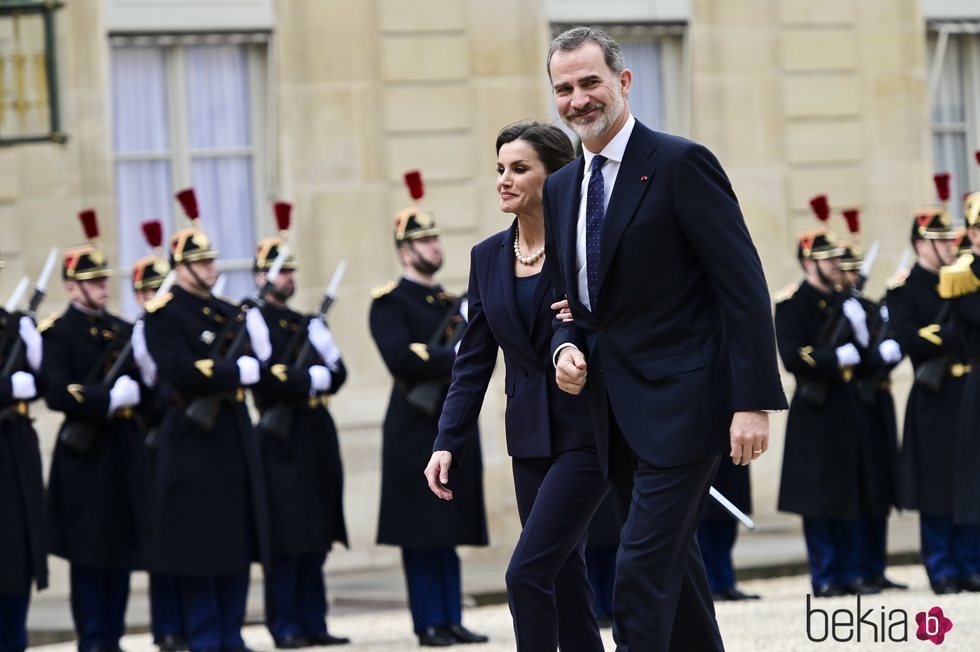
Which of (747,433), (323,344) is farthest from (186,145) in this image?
(747,433)

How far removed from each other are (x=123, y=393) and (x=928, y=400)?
4470mm

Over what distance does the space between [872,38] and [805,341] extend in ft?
15.3

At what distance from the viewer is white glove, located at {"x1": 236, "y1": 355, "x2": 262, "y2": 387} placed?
29.8 ft

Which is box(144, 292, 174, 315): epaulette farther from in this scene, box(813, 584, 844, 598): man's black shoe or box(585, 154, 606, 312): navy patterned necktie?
box(585, 154, 606, 312): navy patterned necktie

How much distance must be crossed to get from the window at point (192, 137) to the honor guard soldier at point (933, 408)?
4.86m

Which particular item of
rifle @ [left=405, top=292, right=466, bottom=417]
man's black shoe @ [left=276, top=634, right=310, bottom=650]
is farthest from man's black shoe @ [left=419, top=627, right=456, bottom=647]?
rifle @ [left=405, top=292, right=466, bottom=417]

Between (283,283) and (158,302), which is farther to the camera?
(283,283)

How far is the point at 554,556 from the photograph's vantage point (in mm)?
5441

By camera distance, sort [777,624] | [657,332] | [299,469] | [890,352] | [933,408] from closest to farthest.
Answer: [657,332] → [777,624] → [299,469] → [933,408] → [890,352]

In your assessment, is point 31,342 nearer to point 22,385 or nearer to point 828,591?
point 22,385

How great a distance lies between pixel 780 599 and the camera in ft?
35.1

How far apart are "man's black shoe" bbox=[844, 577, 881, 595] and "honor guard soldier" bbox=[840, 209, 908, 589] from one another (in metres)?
0.06

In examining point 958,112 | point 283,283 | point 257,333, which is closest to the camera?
point 257,333

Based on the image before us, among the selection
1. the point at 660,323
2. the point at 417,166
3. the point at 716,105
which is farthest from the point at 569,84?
the point at 716,105
